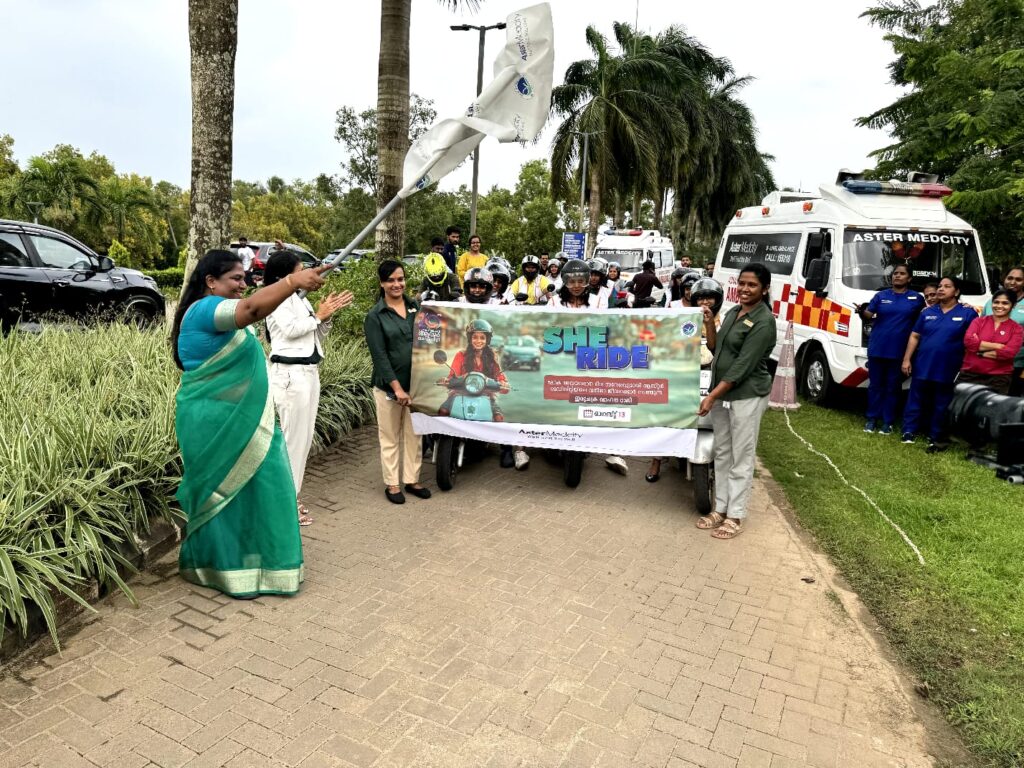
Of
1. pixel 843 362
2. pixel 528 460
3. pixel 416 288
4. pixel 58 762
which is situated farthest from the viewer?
pixel 416 288

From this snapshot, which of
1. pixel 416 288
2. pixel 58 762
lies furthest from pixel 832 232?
pixel 58 762

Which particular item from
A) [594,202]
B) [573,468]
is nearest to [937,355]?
[573,468]

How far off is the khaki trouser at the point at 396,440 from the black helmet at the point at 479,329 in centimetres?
80

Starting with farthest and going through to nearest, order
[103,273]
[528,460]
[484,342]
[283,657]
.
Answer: [103,273]
[528,460]
[484,342]
[283,657]

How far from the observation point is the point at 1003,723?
3166 mm

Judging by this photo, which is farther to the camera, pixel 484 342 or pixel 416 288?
pixel 416 288

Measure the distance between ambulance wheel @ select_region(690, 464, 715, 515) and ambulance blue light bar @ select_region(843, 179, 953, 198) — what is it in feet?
18.8

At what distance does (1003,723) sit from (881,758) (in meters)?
0.67

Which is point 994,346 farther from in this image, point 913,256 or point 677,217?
point 677,217

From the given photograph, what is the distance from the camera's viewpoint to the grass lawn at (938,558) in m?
3.42

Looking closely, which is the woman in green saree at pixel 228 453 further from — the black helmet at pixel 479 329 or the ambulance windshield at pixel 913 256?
the ambulance windshield at pixel 913 256

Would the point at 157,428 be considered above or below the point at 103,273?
below

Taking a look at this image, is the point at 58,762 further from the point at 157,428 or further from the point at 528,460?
the point at 528,460

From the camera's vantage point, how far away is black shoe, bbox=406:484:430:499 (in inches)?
227
